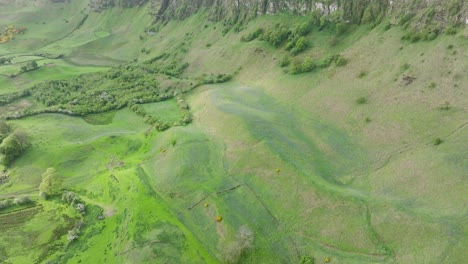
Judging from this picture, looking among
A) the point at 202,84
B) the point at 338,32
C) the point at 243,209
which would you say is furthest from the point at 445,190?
the point at 202,84

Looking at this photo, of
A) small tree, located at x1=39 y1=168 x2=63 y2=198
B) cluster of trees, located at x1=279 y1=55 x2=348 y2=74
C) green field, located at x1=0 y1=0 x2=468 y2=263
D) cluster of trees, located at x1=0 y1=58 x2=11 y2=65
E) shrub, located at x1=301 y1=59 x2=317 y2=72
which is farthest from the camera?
cluster of trees, located at x1=0 y1=58 x2=11 y2=65

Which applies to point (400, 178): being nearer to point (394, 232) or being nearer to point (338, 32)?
point (394, 232)

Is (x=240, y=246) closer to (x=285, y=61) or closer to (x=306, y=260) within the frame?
(x=306, y=260)

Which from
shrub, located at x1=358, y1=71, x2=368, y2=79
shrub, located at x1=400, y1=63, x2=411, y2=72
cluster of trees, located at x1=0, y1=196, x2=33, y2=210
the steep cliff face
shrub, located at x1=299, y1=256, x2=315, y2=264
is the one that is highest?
the steep cliff face

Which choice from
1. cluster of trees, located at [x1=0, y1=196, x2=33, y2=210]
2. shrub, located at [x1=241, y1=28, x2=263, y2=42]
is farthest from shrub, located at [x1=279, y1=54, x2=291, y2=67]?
cluster of trees, located at [x1=0, y1=196, x2=33, y2=210]

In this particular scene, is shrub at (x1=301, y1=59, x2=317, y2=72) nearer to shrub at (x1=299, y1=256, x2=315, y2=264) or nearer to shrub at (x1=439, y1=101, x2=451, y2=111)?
→ shrub at (x1=439, y1=101, x2=451, y2=111)

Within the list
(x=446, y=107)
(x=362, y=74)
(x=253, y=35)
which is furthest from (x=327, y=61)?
(x=446, y=107)

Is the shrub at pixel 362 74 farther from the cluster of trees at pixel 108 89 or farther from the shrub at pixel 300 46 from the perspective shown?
the cluster of trees at pixel 108 89

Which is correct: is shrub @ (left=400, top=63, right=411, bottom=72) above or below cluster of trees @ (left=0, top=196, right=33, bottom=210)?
above
